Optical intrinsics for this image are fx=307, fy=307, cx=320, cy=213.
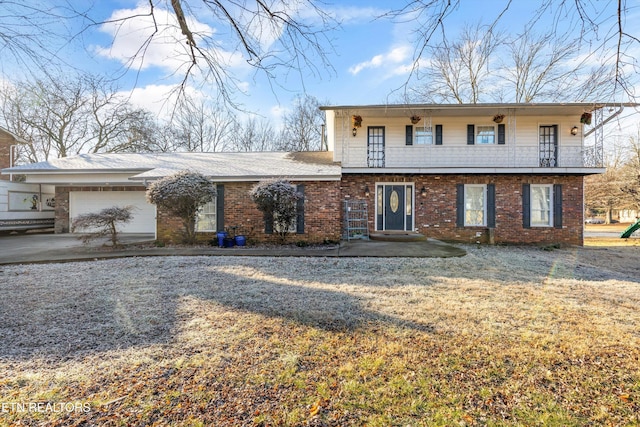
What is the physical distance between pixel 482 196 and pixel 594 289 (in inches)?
275

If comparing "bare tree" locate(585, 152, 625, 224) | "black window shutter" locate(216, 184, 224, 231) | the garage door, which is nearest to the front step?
"black window shutter" locate(216, 184, 224, 231)

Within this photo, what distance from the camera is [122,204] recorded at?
48.6 feet

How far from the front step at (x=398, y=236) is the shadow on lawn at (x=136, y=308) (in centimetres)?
571

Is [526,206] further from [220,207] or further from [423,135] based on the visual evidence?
[220,207]

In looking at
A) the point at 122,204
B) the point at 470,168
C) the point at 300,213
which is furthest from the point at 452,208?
the point at 122,204

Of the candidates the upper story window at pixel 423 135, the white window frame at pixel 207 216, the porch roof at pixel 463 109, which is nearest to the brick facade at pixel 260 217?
the white window frame at pixel 207 216

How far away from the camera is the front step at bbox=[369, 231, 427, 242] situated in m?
10.9

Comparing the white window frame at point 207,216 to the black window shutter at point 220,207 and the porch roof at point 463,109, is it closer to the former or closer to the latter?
the black window shutter at point 220,207

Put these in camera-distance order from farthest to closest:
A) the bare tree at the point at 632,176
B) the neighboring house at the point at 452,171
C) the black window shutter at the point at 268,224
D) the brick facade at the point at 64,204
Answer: the bare tree at the point at 632,176 → the brick facade at the point at 64,204 → the neighboring house at the point at 452,171 → the black window shutter at the point at 268,224

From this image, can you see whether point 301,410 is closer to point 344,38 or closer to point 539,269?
point 344,38

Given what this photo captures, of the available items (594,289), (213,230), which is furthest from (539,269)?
(213,230)

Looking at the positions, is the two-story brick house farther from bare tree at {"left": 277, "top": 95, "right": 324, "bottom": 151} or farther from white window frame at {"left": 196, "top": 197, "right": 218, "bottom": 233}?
bare tree at {"left": 277, "top": 95, "right": 324, "bottom": 151}

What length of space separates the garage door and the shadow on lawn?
9.24 metres

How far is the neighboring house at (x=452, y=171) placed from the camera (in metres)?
11.3
